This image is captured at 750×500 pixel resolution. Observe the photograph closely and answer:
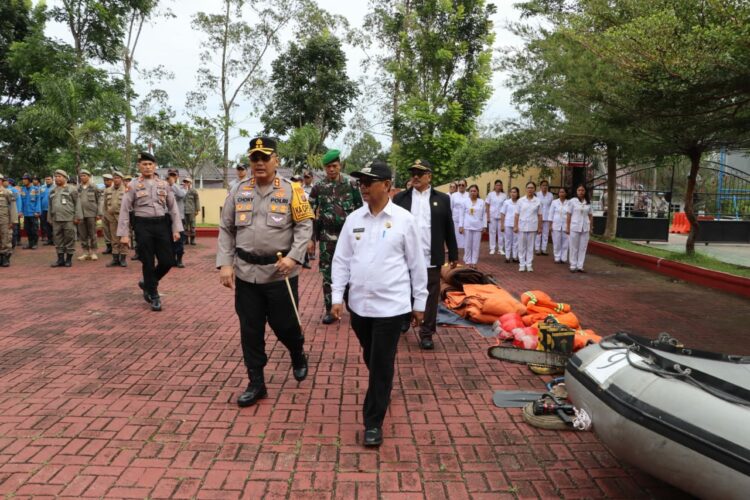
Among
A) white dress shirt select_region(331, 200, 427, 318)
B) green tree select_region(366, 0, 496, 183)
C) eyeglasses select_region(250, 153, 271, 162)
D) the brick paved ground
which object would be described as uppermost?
green tree select_region(366, 0, 496, 183)

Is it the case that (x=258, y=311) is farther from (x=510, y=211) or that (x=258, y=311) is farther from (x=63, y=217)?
(x=510, y=211)

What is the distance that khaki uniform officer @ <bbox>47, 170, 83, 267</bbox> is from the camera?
1109 centimetres

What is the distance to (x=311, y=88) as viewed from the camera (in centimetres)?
2836

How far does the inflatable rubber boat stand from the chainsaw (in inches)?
60.7

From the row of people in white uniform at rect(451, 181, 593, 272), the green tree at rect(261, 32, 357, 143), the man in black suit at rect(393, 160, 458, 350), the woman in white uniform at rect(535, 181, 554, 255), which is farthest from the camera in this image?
the green tree at rect(261, 32, 357, 143)

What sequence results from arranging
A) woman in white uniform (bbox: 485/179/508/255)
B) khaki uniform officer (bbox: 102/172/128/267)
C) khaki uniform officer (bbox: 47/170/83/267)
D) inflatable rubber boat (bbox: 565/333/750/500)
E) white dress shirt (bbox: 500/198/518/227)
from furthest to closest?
woman in white uniform (bbox: 485/179/508/255) → white dress shirt (bbox: 500/198/518/227) → khaki uniform officer (bbox: 102/172/128/267) → khaki uniform officer (bbox: 47/170/83/267) → inflatable rubber boat (bbox: 565/333/750/500)

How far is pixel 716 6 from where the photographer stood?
16.6 feet

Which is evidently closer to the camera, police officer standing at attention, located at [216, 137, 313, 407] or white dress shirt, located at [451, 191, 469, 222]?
police officer standing at attention, located at [216, 137, 313, 407]

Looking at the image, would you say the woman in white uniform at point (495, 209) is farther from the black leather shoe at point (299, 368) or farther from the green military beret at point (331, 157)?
the black leather shoe at point (299, 368)

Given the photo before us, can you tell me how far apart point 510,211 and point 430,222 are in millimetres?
7814

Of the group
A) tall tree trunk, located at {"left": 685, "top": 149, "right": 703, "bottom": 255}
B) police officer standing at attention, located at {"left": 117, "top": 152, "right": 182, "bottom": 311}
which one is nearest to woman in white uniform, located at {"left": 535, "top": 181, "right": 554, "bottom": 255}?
tall tree trunk, located at {"left": 685, "top": 149, "right": 703, "bottom": 255}

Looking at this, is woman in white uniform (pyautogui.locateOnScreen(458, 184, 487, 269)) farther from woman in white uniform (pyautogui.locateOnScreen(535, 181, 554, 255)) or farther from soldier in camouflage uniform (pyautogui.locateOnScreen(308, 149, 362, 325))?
soldier in camouflage uniform (pyautogui.locateOnScreen(308, 149, 362, 325))

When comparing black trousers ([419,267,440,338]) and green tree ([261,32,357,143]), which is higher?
green tree ([261,32,357,143])

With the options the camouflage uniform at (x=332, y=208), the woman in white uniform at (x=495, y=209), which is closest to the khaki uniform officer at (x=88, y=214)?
the camouflage uniform at (x=332, y=208)
